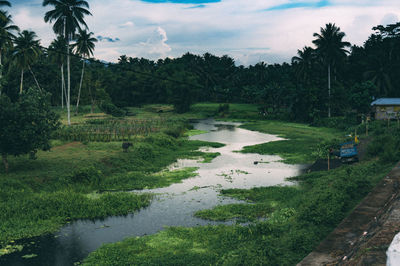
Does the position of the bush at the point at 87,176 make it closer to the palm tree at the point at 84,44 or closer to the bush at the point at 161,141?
the bush at the point at 161,141

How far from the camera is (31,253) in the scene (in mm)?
16906

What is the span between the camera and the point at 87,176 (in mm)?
28797

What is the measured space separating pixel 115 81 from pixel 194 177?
108711 millimetres

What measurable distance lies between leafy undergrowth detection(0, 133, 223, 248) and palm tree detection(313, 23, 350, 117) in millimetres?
47738

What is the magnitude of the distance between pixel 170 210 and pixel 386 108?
5621 cm

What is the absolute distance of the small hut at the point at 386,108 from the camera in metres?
63.6

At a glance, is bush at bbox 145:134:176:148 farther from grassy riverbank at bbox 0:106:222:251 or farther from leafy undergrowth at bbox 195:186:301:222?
leafy undergrowth at bbox 195:186:301:222

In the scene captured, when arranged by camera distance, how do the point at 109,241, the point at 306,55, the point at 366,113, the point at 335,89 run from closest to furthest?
the point at 109,241, the point at 366,113, the point at 335,89, the point at 306,55

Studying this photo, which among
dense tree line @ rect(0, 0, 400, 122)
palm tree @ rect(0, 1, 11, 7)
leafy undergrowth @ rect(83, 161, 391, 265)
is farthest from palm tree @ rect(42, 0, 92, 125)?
leafy undergrowth @ rect(83, 161, 391, 265)

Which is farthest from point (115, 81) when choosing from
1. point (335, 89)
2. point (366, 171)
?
point (366, 171)

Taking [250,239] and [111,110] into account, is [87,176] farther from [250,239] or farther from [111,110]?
[111,110]

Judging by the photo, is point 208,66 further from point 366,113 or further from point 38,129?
point 38,129

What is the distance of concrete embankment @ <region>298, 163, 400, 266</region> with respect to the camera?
919 cm

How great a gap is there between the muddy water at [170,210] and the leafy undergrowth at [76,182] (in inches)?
44.4
